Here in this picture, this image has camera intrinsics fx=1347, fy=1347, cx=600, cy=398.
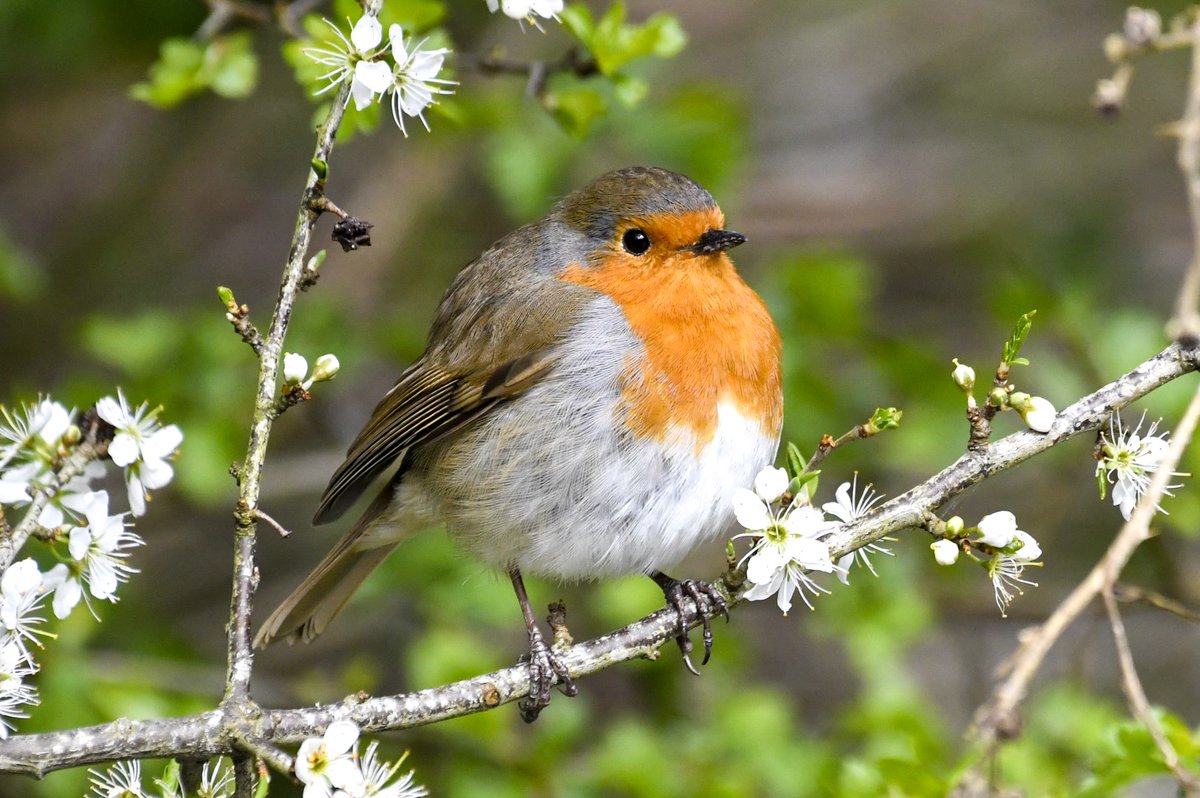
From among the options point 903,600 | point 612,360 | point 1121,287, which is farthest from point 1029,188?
point 612,360

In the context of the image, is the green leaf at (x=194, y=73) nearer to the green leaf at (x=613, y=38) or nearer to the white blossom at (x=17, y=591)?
the green leaf at (x=613, y=38)

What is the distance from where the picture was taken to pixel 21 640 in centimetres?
254

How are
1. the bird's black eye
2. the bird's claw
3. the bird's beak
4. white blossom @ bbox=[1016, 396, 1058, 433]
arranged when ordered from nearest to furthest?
white blossom @ bbox=[1016, 396, 1058, 433]
the bird's claw
the bird's beak
the bird's black eye

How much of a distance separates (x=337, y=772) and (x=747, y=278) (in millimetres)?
4349

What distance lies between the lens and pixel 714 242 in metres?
3.88

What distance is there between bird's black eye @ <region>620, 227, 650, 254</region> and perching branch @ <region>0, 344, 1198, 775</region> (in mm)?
1199

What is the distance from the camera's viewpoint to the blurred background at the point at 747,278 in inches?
170

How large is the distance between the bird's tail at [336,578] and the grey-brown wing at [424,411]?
11cm

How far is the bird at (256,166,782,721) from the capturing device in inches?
142

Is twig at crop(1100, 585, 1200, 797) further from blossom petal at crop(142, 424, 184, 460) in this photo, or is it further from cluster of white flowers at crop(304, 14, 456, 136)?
blossom petal at crop(142, 424, 184, 460)

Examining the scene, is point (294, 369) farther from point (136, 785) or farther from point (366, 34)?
point (136, 785)

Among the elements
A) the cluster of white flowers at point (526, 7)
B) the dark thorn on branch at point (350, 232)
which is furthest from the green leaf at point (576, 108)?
the dark thorn on branch at point (350, 232)

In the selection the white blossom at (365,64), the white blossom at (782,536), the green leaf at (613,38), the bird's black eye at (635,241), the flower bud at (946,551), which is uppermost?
the green leaf at (613,38)

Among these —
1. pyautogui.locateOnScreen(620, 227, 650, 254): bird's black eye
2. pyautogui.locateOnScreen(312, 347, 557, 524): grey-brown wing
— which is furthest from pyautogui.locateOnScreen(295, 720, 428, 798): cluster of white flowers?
pyautogui.locateOnScreen(620, 227, 650, 254): bird's black eye
